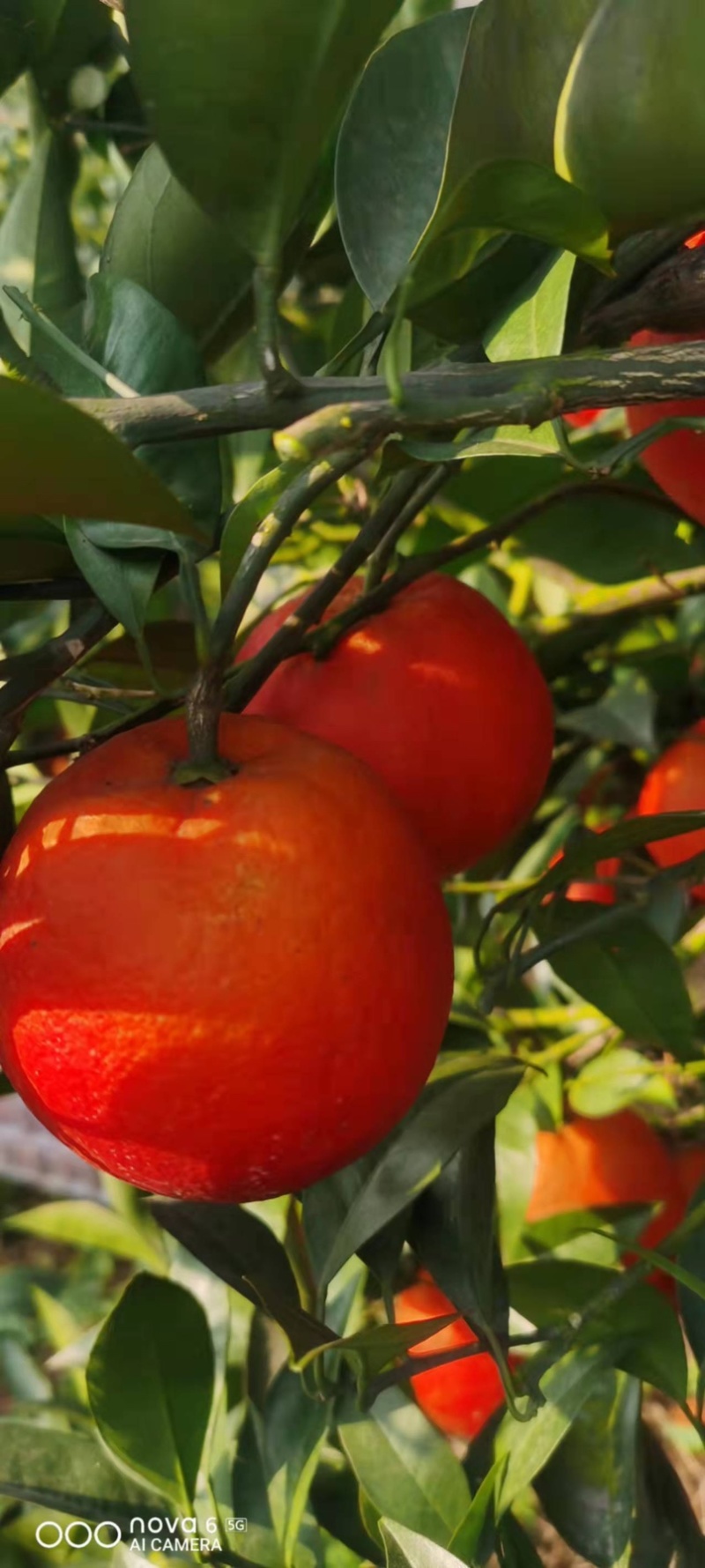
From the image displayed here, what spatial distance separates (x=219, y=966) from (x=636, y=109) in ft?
0.80

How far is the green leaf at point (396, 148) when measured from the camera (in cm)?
40

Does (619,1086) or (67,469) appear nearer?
(67,469)

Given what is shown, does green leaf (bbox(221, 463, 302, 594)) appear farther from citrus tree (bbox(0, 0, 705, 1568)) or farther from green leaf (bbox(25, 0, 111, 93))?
green leaf (bbox(25, 0, 111, 93))

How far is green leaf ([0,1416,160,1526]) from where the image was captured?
623 mm

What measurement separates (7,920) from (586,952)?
0.36 metres

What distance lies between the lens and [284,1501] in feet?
2.04

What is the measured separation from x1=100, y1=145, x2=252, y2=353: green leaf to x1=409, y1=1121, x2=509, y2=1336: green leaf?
1.12 feet

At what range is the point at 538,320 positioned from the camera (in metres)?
0.40

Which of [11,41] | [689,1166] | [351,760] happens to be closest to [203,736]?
[351,760]

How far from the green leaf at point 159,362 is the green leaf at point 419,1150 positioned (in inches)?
9.4

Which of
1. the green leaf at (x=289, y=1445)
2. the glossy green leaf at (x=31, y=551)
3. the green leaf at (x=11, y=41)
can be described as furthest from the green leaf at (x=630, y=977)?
the green leaf at (x=11, y=41)

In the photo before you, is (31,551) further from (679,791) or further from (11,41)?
(679,791)

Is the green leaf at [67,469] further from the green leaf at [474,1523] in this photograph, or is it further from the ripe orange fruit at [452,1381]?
the ripe orange fruit at [452,1381]

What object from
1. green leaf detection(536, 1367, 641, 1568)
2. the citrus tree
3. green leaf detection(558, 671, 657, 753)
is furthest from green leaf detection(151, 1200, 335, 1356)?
green leaf detection(558, 671, 657, 753)
